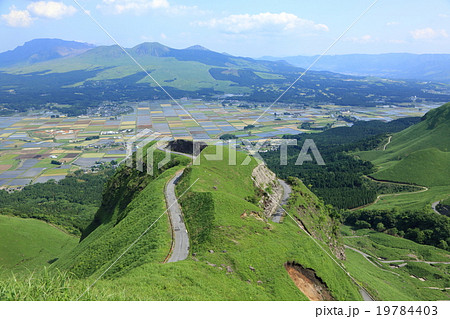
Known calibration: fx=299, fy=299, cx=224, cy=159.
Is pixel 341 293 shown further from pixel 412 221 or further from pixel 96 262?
pixel 412 221

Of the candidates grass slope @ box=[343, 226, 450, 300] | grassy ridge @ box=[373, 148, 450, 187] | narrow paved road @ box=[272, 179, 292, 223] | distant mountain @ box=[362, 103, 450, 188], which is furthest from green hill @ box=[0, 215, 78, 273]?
distant mountain @ box=[362, 103, 450, 188]

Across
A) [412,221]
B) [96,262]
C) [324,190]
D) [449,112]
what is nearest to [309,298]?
[96,262]

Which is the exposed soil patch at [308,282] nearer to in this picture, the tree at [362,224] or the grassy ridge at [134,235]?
the grassy ridge at [134,235]

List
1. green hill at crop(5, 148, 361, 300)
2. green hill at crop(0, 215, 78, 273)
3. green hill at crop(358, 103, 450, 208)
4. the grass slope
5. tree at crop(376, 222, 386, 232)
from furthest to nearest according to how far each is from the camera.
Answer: green hill at crop(358, 103, 450, 208)
tree at crop(376, 222, 386, 232)
green hill at crop(0, 215, 78, 273)
the grass slope
green hill at crop(5, 148, 361, 300)

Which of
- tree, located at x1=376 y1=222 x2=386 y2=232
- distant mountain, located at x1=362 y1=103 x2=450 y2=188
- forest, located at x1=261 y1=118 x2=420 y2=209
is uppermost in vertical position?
distant mountain, located at x1=362 y1=103 x2=450 y2=188

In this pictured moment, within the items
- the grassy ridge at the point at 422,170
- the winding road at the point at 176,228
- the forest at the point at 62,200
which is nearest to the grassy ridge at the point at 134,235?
the winding road at the point at 176,228

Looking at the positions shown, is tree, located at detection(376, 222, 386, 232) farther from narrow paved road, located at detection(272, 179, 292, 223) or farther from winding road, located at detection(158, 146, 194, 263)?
winding road, located at detection(158, 146, 194, 263)
